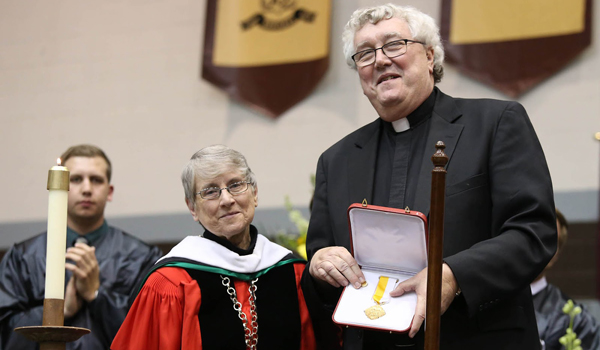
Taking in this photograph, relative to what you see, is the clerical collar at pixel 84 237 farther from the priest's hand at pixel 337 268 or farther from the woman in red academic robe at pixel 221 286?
the priest's hand at pixel 337 268

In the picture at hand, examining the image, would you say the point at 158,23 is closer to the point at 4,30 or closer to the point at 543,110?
the point at 4,30

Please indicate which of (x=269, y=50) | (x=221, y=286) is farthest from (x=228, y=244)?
(x=269, y=50)

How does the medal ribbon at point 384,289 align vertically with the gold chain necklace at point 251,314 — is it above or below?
above

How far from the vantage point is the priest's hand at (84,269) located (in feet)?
13.5

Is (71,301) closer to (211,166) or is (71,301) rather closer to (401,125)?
(211,166)

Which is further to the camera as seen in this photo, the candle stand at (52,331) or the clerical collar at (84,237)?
the clerical collar at (84,237)

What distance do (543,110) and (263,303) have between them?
3878mm

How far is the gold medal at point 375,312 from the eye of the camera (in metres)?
2.38

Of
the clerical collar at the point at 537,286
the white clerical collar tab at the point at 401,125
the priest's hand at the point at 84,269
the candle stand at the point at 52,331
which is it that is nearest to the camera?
the candle stand at the point at 52,331

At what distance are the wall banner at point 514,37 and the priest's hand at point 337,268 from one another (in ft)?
13.3

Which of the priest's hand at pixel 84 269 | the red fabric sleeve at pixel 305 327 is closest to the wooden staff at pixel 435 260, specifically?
the red fabric sleeve at pixel 305 327

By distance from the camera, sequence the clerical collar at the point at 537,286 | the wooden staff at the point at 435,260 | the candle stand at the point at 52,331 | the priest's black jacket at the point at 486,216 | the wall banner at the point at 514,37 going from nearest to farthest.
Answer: the wooden staff at the point at 435,260, the candle stand at the point at 52,331, the priest's black jacket at the point at 486,216, the clerical collar at the point at 537,286, the wall banner at the point at 514,37

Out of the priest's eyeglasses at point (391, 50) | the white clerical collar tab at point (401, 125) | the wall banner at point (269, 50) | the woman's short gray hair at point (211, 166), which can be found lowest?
the woman's short gray hair at point (211, 166)

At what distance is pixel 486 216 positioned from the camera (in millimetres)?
2574
